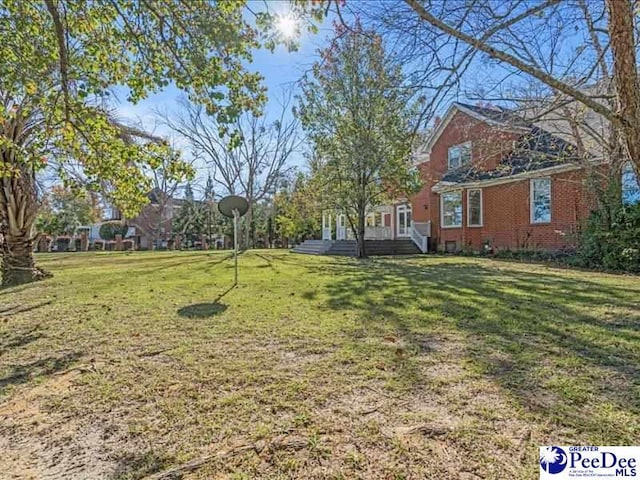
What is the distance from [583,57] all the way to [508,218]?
943 centimetres

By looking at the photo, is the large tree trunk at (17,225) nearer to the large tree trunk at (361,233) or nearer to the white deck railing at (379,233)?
the large tree trunk at (361,233)

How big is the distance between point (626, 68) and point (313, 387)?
3.44 m

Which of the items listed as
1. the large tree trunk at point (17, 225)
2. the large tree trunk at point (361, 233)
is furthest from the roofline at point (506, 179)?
the large tree trunk at point (17, 225)

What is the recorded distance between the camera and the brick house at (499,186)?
1223cm

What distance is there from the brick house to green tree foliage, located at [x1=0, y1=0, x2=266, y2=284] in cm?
787

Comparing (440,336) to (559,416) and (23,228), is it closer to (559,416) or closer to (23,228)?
(559,416)

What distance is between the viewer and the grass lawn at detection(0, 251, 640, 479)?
202 cm

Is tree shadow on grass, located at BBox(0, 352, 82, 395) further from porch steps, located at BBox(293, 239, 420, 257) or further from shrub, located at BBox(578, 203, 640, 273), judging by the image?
porch steps, located at BBox(293, 239, 420, 257)

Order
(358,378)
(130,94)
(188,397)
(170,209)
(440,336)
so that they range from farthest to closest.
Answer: (170,209) < (130,94) < (440,336) < (358,378) < (188,397)

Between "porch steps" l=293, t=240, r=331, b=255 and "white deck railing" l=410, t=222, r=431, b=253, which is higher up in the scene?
"white deck railing" l=410, t=222, r=431, b=253

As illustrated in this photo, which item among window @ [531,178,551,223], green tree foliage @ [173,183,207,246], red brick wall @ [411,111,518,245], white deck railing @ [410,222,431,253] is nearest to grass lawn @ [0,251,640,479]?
window @ [531,178,551,223]

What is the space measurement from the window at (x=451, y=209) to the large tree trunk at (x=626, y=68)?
55.1 feet

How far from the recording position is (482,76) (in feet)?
27.4

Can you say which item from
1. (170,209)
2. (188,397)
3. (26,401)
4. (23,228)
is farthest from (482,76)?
(170,209)
